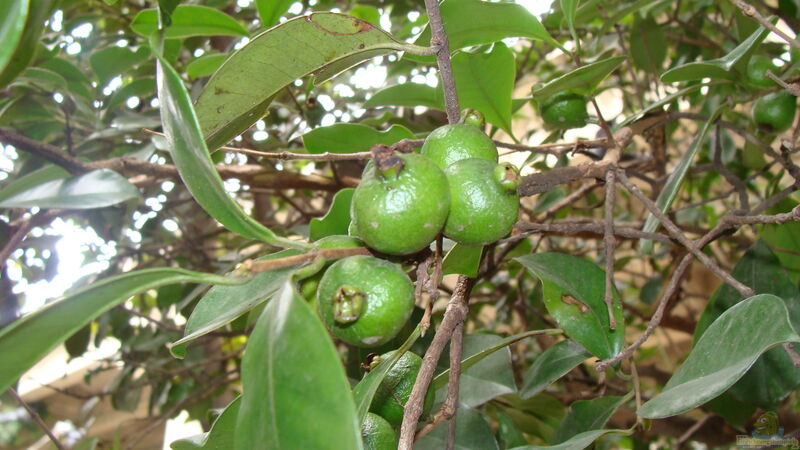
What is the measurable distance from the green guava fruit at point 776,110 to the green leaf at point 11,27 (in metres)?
1.25

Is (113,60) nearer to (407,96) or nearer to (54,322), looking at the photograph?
(407,96)

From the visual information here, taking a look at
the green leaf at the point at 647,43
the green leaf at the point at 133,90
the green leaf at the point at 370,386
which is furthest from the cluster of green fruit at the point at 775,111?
the green leaf at the point at 133,90

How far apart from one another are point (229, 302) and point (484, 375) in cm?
57

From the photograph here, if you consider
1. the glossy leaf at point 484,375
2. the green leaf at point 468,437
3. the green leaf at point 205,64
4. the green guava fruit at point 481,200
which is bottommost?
the green leaf at point 468,437

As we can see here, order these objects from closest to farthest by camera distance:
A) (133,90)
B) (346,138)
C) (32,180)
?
(346,138)
(32,180)
(133,90)

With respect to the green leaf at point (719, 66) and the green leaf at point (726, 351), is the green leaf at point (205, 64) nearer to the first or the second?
the green leaf at point (719, 66)

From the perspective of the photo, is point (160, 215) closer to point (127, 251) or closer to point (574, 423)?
point (127, 251)

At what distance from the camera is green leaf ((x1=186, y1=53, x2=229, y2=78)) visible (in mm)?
1309

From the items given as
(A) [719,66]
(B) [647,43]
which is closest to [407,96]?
(A) [719,66]

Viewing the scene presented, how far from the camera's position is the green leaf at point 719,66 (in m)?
0.91

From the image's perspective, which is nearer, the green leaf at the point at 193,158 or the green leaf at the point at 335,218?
the green leaf at the point at 193,158

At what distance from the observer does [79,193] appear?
115 centimetres

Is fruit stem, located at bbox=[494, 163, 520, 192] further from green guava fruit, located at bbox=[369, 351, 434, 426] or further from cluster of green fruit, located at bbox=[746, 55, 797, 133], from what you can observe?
A: cluster of green fruit, located at bbox=[746, 55, 797, 133]

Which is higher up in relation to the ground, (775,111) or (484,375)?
(775,111)
